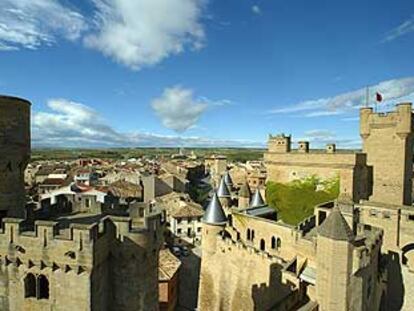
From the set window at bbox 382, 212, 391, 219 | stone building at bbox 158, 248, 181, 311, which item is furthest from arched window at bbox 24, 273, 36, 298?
window at bbox 382, 212, 391, 219

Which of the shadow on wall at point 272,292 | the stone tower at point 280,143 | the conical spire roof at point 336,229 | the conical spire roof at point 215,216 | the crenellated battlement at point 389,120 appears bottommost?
the shadow on wall at point 272,292

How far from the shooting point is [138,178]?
2687 inches

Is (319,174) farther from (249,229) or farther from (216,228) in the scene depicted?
(216,228)

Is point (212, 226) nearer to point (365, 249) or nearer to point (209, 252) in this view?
point (209, 252)

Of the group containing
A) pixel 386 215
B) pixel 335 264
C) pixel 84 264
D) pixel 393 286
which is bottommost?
pixel 393 286

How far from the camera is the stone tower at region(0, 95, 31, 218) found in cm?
1106

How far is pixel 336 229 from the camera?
1467 centimetres

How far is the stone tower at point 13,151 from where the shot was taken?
11062mm

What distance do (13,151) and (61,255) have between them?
12.4 ft

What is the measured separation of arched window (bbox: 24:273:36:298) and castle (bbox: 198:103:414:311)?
1028cm

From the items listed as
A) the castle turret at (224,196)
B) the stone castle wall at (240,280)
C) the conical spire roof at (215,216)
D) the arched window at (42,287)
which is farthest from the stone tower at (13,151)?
the castle turret at (224,196)

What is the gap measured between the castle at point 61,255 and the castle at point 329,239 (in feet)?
24.5

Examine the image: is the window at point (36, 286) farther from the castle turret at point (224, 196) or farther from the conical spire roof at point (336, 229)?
the castle turret at point (224, 196)

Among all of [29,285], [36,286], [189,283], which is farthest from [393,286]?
[29,285]
